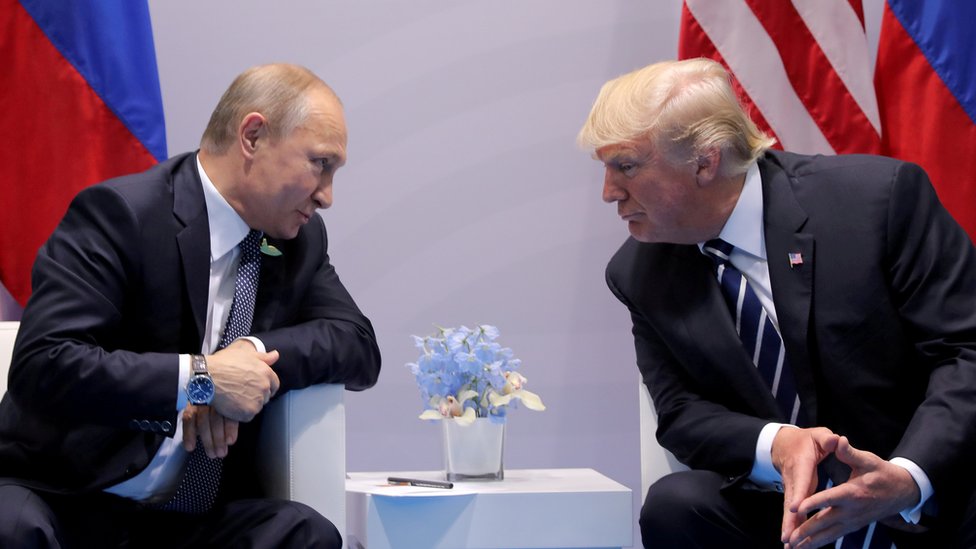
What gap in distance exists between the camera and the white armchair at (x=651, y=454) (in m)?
2.60

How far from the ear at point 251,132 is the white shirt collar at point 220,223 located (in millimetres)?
114

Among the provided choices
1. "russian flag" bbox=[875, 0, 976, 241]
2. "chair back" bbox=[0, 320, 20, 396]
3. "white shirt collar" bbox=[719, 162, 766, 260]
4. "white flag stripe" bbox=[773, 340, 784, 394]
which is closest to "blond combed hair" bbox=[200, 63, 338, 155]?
"chair back" bbox=[0, 320, 20, 396]

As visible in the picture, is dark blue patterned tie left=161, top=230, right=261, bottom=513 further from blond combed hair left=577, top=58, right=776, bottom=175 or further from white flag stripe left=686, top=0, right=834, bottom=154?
white flag stripe left=686, top=0, right=834, bottom=154

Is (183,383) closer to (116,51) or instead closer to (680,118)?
(680,118)

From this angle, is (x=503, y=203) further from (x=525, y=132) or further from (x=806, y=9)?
(x=806, y=9)

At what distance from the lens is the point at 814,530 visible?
80.7 inches

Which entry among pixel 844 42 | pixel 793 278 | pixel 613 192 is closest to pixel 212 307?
pixel 613 192

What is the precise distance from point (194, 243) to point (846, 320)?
135cm

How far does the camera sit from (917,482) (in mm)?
2131

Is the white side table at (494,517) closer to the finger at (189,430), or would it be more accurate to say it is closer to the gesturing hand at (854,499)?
the finger at (189,430)

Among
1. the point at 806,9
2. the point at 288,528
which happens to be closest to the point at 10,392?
the point at 288,528

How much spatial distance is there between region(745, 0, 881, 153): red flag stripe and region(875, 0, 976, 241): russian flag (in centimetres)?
14

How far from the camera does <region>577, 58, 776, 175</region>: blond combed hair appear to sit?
99.6 inches

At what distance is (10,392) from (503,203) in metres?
1.87
